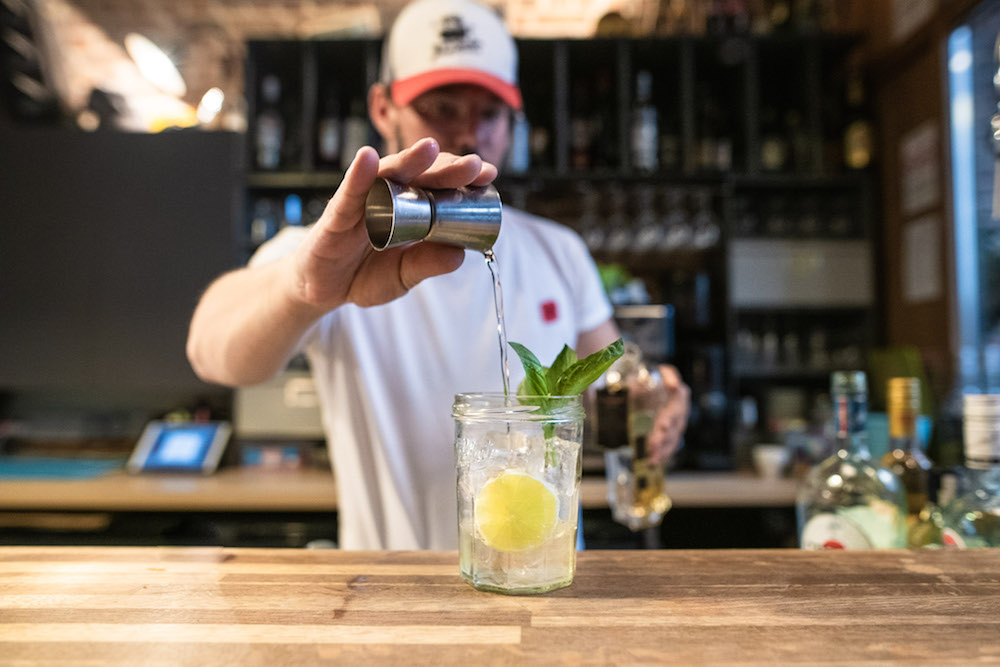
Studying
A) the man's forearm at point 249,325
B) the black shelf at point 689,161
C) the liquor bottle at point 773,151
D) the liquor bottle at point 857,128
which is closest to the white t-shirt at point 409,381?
the man's forearm at point 249,325

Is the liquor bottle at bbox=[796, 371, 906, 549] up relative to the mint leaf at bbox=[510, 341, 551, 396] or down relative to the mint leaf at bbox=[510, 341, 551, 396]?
down

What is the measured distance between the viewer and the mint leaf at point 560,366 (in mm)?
673

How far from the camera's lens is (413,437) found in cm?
133

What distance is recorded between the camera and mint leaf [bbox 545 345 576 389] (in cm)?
67

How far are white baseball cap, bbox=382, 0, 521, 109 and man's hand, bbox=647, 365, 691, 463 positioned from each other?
66cm

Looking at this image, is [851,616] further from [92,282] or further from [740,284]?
[92,282]

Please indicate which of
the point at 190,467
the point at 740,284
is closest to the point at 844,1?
the point at 740,284

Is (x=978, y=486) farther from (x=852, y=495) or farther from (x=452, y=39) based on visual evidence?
(x=452, y=39)

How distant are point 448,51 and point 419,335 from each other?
21.3 inches

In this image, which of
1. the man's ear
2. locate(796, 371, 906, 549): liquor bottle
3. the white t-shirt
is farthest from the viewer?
the man's ear

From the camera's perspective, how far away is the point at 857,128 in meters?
3.01

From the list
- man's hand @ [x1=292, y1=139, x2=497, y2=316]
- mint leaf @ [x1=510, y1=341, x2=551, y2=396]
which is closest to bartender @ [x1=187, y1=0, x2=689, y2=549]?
man's hand @ [x1=292, y1=139, x2=497, y2=316]

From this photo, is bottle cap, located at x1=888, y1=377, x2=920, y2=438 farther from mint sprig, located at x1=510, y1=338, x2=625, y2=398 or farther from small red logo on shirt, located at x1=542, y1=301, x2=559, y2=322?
small red logo on shirt, located at x1=542, y1=301, x2=559, y2=322

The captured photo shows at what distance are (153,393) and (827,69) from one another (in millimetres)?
3211
